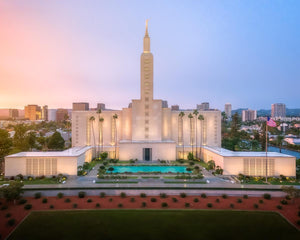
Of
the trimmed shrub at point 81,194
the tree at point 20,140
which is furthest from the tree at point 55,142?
the trimmed shrub at point 81,194

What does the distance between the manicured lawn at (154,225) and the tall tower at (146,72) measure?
33334 mm

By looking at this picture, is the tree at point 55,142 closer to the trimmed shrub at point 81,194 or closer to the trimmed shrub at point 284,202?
the trimmed shrub at point 81,194

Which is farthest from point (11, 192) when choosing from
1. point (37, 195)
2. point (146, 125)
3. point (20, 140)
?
point (20, 140)

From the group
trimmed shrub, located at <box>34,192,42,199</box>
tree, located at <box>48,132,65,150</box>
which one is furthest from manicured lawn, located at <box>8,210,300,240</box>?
tree, located at <box>48,132,65,150</box>

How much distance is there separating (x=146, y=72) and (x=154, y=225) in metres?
38.5

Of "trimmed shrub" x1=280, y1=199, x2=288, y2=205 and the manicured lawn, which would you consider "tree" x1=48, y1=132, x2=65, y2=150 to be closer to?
the manicured lawn

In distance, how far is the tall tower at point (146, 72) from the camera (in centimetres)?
4722

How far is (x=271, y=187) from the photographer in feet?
82.8

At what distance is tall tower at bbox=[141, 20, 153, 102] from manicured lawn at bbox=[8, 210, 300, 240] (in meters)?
33.3

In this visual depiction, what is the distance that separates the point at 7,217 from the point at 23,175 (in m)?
14.9

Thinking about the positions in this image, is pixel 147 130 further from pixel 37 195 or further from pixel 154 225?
pixel 154 225

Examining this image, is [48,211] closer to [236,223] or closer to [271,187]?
[236,223]

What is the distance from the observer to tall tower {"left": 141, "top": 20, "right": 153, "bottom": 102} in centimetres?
4722

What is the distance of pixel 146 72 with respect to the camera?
1868 inches
